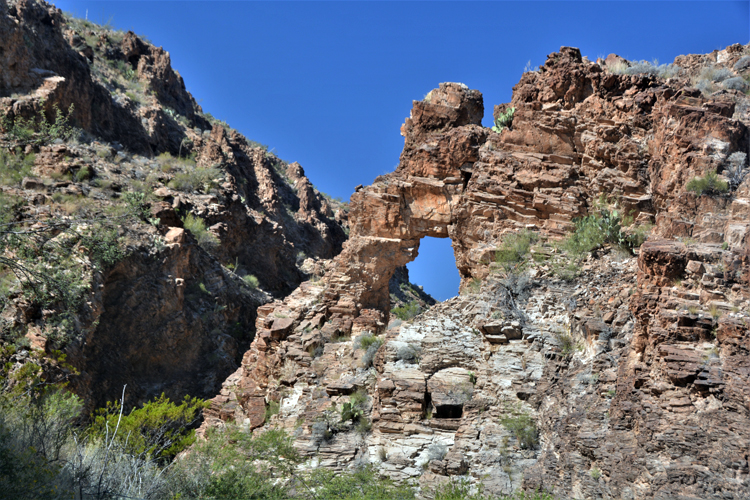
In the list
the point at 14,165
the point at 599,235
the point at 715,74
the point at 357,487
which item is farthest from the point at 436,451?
the point at 14,165

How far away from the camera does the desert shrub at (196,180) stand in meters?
30.6

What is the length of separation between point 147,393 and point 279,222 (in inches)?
760

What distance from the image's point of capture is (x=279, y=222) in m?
40.1

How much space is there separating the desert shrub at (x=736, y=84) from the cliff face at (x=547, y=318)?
1.02ft

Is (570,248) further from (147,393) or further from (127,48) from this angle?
(127,48)

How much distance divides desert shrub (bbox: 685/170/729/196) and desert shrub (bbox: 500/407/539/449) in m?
5.20

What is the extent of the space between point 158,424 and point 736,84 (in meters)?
18.2

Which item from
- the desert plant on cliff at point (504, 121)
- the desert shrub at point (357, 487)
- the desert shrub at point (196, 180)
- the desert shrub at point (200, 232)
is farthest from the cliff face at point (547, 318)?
the desert shrub at point (196, 180)

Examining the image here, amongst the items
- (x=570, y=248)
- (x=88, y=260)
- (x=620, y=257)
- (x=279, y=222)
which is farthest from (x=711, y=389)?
(x=279, y=222)

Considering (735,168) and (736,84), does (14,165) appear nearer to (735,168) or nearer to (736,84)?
(735,168)

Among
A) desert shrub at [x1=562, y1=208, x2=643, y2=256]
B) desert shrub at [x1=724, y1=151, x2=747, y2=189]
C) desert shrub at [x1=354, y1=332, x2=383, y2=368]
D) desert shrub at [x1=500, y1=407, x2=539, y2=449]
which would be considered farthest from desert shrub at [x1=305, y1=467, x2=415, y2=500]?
desert shrub at [x1=724, y1=151, x2=747, y2=189]

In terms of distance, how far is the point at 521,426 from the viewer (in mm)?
11492

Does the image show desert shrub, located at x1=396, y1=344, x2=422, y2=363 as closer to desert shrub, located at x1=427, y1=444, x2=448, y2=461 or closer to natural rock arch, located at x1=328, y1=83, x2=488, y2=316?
desert shrub, located at x1=427, y1=444, x2=448, y2=461

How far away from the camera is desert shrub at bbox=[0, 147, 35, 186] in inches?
865
